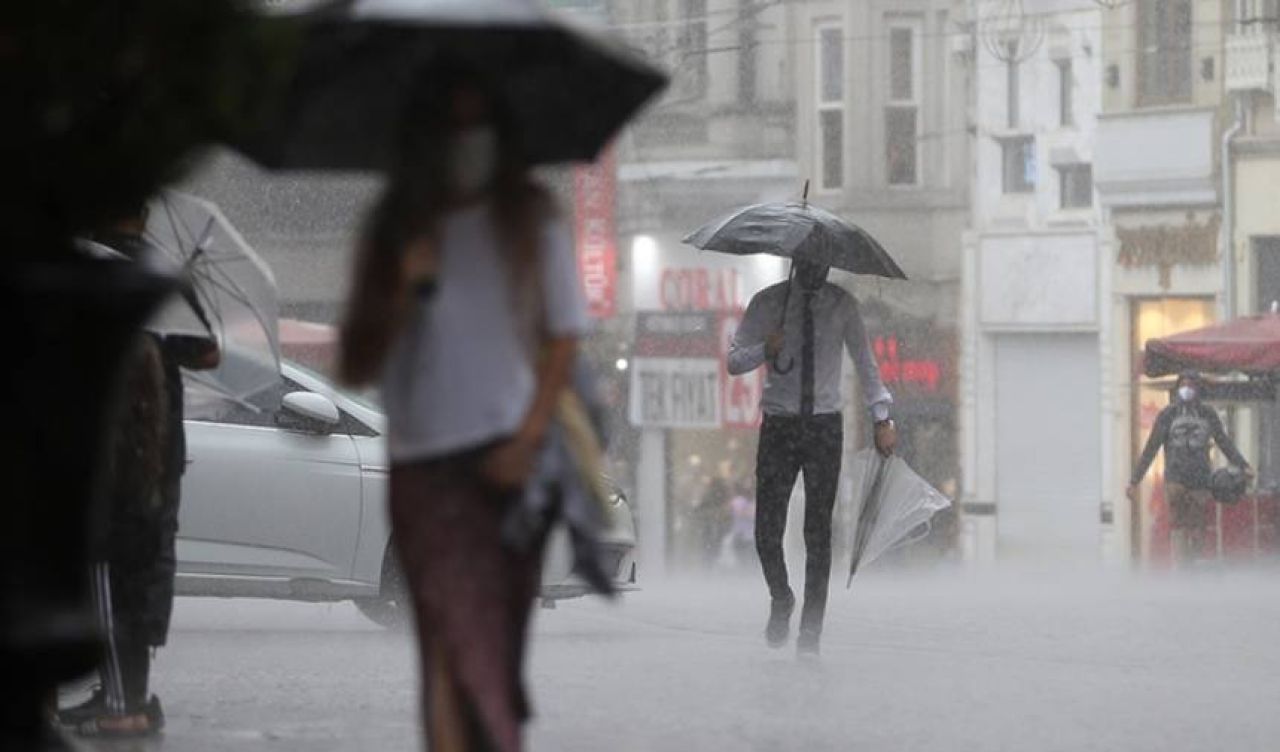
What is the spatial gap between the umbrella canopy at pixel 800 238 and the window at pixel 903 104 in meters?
30.4

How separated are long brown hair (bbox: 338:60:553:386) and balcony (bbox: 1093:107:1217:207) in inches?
1324

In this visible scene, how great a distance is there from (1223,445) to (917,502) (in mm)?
13776

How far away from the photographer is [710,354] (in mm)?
42562

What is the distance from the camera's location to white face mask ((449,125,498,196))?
5621 mm

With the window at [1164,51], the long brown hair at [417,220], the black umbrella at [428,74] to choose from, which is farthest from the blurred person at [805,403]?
the window at [1164,51]

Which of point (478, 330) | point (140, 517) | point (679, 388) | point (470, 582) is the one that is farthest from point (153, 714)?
point (679, 388)

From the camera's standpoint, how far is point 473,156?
221 inches

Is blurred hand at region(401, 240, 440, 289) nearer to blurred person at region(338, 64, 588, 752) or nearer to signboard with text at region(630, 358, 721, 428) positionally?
→ blurred person at region(338, 64, 588, 752)

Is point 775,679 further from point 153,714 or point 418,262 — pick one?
point 418,262

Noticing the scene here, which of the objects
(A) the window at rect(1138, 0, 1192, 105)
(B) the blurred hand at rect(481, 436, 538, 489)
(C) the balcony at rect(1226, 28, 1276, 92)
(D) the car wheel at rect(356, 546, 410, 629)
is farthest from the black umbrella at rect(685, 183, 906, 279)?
(A) the window at rect(1138, 0, 1192, 105)

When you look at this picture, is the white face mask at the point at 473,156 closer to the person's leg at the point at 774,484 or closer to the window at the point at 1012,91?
the person's leg at the point at 774,484

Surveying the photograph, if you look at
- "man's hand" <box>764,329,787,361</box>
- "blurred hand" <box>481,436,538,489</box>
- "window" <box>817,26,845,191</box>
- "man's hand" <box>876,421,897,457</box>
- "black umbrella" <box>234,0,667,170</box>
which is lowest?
"man's hand" <box>876,421,897,457</box>

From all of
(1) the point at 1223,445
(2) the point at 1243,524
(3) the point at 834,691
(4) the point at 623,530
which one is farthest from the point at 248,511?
(2) the point at 1243,524

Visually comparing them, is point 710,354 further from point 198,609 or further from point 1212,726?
point 1212,726
